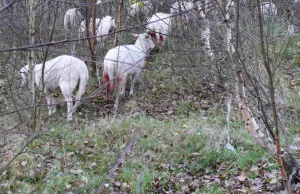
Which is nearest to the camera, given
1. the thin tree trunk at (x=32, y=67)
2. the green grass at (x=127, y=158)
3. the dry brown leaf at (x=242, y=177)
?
the dry brown leaf at (x=242, y=177)

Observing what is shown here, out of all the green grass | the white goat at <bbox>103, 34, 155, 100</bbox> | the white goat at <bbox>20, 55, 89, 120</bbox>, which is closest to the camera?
the green grass

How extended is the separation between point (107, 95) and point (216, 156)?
16.1ft

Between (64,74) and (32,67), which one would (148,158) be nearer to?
(32,67)

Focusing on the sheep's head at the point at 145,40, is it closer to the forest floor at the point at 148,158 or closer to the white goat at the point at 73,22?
the white goat at the point at 73,22

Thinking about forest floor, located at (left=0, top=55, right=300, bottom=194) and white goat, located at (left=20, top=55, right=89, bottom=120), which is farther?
white goat, located at (left=20, top=55, right=89, bottom=120)

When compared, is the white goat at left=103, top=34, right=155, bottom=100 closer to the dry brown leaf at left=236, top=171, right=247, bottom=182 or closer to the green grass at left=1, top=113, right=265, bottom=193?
the green grass at left=1, top=113, right=265, bottom=193

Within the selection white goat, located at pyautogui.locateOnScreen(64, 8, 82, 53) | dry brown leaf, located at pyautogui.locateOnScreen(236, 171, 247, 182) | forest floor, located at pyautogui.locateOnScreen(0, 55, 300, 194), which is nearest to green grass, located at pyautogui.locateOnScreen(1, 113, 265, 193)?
forest floor, located at pyautogui.locateOnScreen(0, 55, 300, 194)

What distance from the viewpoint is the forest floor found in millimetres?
5781

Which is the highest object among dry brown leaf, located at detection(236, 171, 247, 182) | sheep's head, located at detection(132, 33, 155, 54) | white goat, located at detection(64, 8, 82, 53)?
white goat, located at detection(64, 8, 82, 53)

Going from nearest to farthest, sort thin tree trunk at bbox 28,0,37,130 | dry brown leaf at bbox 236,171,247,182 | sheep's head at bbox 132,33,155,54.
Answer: dry brown leaf at bbox 236,171,247,182
thin tree trunk at bbox 28,0,37,130
sheep's head at bbox 132,33,155,54

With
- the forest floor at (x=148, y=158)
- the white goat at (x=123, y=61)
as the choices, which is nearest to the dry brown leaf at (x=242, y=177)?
the forest floor at (x=148, y=158)

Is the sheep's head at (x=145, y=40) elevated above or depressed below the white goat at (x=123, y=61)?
above

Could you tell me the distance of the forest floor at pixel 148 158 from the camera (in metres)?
5.78

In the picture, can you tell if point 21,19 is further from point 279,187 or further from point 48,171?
point 279,187
